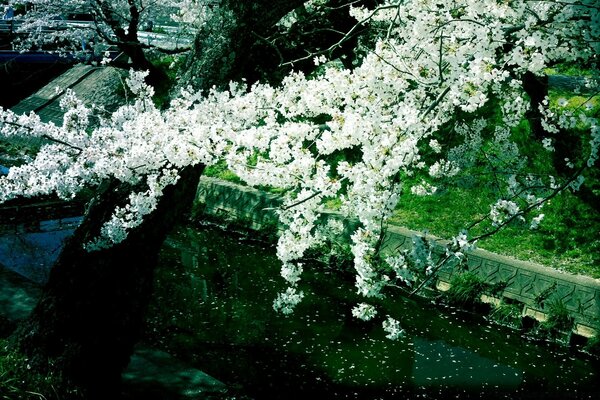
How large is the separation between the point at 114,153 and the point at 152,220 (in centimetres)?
81

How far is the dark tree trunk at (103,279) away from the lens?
17.6ft

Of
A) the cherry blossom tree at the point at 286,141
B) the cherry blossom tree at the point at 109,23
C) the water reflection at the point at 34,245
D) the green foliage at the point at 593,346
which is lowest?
the green foliage at the point at 593,346

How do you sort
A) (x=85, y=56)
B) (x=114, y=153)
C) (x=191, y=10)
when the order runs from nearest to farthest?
(x=114, y=153) < (x=191, y=10) < (x=85, y=56)

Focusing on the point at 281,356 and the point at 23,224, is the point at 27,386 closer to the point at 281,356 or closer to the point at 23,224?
the point at 281,356

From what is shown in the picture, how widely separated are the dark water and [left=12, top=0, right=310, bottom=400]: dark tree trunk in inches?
66.9

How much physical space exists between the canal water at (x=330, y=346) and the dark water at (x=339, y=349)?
2 cm

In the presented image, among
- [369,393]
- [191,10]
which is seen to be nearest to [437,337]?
[369,393]

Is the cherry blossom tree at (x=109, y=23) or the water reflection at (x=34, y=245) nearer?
the water reflection at (x=34, y=245)

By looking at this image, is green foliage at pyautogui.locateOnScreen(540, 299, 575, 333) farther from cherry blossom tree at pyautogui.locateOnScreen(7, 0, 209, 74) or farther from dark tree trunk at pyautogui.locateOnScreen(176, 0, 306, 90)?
cherry blossom tree at pyautogui.locateOnScreen(7, 0, 209, 74)

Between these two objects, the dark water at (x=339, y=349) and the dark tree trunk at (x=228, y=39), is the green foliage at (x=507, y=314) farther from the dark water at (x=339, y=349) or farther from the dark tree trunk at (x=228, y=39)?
the dark tree trunk at (x=228, y=39)

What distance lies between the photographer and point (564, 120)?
5.53 metres

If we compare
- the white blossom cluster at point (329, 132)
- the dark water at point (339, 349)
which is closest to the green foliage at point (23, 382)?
the white blossom cluster at point (329, 132)

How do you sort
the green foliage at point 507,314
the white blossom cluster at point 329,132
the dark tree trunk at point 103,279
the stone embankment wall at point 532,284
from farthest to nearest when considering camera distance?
1. the green foliage at point 507,314
2. the stone embankment wall at point 532,284
3. the dark tree trunk at point 103,279
4. the white blossom cluster at point 329,132

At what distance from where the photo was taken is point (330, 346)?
862cm
